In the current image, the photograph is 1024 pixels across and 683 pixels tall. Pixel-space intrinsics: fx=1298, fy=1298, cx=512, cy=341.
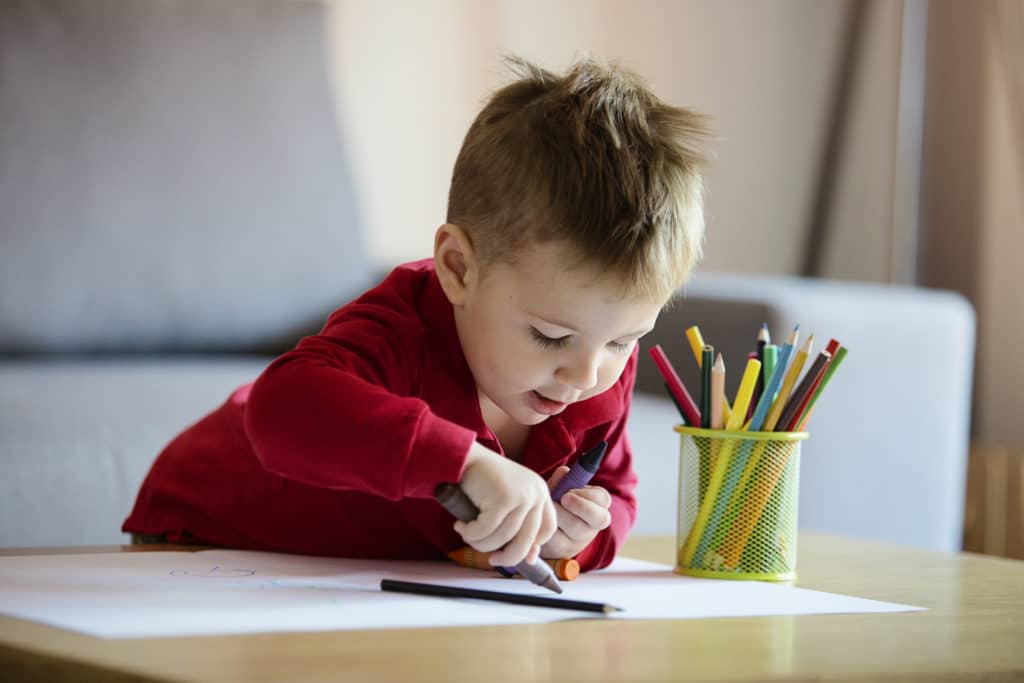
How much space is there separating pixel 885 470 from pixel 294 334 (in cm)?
86

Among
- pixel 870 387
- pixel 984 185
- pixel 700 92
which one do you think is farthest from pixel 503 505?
pixel 700 92

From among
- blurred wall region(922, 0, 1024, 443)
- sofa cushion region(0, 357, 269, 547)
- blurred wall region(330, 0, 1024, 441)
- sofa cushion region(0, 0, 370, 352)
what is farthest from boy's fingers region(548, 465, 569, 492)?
blurred wall region(922, 0, 1024, 443)

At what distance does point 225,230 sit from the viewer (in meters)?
1.87

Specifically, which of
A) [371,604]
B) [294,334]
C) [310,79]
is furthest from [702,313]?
[371,604]

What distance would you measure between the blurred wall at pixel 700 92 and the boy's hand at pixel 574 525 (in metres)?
1.59

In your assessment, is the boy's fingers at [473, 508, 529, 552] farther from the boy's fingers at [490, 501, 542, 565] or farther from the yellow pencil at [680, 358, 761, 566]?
the yellow pencil at [680, 358, 761, 566]

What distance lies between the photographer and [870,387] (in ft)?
5.79

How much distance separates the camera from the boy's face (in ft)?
2.61

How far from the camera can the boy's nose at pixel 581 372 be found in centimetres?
81

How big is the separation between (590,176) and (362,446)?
0.22m

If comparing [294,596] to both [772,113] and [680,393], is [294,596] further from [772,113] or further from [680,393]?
[772,113]

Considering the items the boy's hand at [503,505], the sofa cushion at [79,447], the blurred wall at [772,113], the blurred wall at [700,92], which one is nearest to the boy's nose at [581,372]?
the boy's hand at [503,505]

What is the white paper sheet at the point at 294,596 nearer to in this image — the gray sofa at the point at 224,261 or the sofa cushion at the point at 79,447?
the sofa cushion at the point at 79,447

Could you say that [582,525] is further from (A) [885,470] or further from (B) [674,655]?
(A) [885,470]
